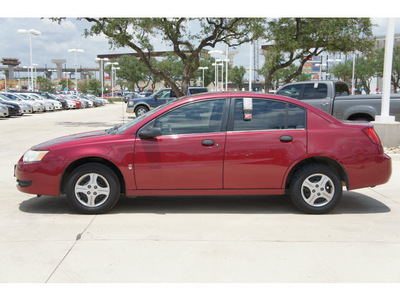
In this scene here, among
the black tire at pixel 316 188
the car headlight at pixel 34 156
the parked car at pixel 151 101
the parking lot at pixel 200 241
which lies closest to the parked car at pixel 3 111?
the parked car at pixel 151 101

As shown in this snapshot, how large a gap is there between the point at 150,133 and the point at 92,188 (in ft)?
3.55

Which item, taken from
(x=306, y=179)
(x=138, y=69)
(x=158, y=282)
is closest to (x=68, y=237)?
(x=158, y=282)

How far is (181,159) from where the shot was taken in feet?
17.7

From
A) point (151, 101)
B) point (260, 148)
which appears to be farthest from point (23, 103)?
point (260, 148)

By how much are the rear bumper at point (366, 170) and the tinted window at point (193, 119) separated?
1861 millimetres

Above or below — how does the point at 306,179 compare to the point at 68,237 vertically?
above

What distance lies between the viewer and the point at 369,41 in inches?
995

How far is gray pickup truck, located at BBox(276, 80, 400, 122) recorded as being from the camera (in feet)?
38.9

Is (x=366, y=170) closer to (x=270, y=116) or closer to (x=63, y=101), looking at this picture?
(x=270, y=116)

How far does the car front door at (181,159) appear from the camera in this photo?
5410 millimetres
